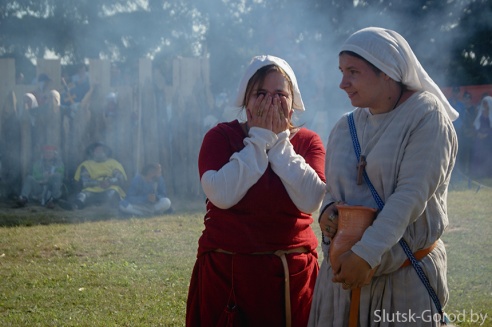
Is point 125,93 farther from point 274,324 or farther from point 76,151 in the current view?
point 274,324

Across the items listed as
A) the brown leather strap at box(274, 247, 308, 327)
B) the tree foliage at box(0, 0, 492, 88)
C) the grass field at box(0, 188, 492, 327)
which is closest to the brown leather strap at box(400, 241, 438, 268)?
the brown leather strap at box(274, 247, 308, 327)

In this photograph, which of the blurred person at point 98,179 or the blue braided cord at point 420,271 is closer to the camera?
the blue braided cord at point 420,271

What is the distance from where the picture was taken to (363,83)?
2578 millimetres

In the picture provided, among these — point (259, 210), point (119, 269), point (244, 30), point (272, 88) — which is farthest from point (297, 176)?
point (244, 30)

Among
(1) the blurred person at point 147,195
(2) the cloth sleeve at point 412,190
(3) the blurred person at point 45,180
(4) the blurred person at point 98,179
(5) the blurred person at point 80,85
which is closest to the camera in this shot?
→ (2) the cloth sleeve at point 412,190

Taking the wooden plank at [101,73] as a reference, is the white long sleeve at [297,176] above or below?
below

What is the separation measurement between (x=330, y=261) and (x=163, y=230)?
5.94 m

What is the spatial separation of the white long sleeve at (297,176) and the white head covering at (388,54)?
2.25ft

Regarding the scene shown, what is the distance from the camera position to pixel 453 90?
1484 cm

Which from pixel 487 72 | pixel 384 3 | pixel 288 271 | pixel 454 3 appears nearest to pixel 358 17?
pixel 384 3

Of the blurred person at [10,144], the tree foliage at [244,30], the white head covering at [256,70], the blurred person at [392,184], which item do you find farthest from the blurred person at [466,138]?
the blurred person at [392,184]

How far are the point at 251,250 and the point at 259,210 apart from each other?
0.20m

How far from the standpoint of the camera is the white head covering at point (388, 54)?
8.25 feet

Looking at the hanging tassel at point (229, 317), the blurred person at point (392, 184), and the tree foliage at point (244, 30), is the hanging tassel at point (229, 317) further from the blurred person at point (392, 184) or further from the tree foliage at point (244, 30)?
the tree foliage at point (244, 30)
